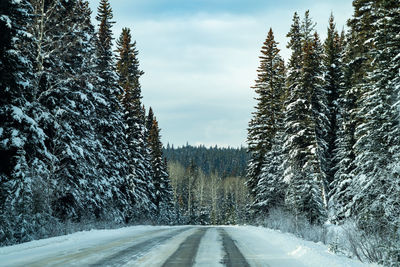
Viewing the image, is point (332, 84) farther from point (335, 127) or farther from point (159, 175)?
point (159, 175)

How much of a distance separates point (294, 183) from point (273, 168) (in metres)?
8.41

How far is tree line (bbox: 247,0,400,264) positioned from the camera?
619 inches

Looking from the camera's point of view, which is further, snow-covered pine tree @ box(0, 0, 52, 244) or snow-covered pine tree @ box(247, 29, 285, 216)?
snow-covered pine tree @ box(247, 29, 285, 216)

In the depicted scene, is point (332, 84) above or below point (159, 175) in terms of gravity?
above

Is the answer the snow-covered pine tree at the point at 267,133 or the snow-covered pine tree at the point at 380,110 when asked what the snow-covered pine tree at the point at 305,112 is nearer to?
the snow-covered pine tree at the point at 267,133

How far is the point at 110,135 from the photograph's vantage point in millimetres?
26250

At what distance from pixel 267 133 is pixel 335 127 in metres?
6.52

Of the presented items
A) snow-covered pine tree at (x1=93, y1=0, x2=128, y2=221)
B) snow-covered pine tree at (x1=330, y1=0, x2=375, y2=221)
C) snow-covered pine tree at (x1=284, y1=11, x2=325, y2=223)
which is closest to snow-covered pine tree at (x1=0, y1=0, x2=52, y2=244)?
snow-covered pine tree at (x1=93, y1=0, x2=128, y2=221)

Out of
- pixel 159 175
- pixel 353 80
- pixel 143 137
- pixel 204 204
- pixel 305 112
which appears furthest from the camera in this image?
pixel 204 204

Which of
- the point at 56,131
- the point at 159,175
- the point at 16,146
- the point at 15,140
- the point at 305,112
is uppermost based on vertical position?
the point at 305,112

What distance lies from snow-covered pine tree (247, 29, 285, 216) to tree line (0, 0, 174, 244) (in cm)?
1169

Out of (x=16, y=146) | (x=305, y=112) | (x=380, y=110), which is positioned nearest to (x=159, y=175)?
(x=305, y=112)

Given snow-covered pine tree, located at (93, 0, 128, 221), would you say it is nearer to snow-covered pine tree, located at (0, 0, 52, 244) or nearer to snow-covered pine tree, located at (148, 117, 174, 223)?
snow-covered pine tree, located at (0, 0, 52, 244)

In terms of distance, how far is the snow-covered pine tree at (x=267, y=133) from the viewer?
29016 mm
